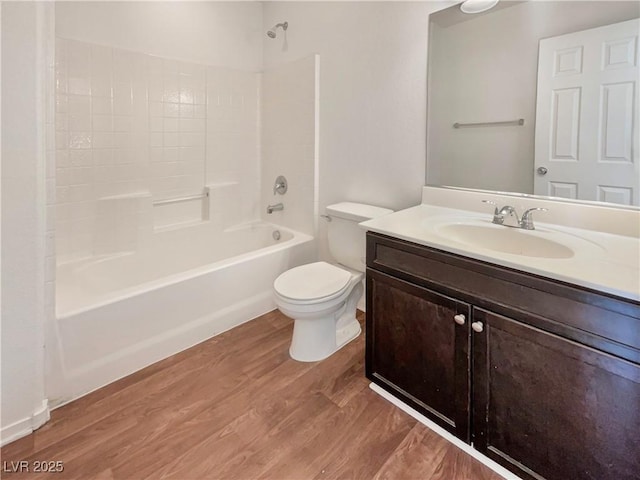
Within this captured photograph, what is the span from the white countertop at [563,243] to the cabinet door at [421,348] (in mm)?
206

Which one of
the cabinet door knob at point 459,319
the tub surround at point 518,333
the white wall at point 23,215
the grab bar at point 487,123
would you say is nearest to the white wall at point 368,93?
the grab bar at point 487,123

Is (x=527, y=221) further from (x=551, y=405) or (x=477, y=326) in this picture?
(x=551, y=405)

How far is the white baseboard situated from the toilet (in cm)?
40

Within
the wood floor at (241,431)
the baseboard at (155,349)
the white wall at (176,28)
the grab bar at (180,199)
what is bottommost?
the wood floor at (241,431)

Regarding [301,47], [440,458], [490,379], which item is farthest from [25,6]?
[440,458]

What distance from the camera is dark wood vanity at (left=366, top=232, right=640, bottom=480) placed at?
39.4 inches

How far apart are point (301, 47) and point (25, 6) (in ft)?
5.68

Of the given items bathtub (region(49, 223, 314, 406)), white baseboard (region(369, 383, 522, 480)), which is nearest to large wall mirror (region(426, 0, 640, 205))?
white baseboard (region(369, 383, 522, 480))

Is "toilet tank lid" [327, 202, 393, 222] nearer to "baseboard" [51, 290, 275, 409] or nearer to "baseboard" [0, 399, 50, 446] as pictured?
"baseboard" [51, 290, 275, 409]

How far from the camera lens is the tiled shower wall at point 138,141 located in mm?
2162

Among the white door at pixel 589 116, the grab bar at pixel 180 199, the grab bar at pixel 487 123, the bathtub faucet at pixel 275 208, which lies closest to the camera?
the white door at pixel 589 116

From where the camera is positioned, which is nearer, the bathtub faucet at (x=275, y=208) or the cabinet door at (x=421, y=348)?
the cabinet door at (x=421, y=348)

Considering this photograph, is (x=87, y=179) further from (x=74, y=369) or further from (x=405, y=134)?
(x=405, y=134)

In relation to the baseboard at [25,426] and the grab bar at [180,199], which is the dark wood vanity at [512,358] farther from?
the grab bar at [180,199]
